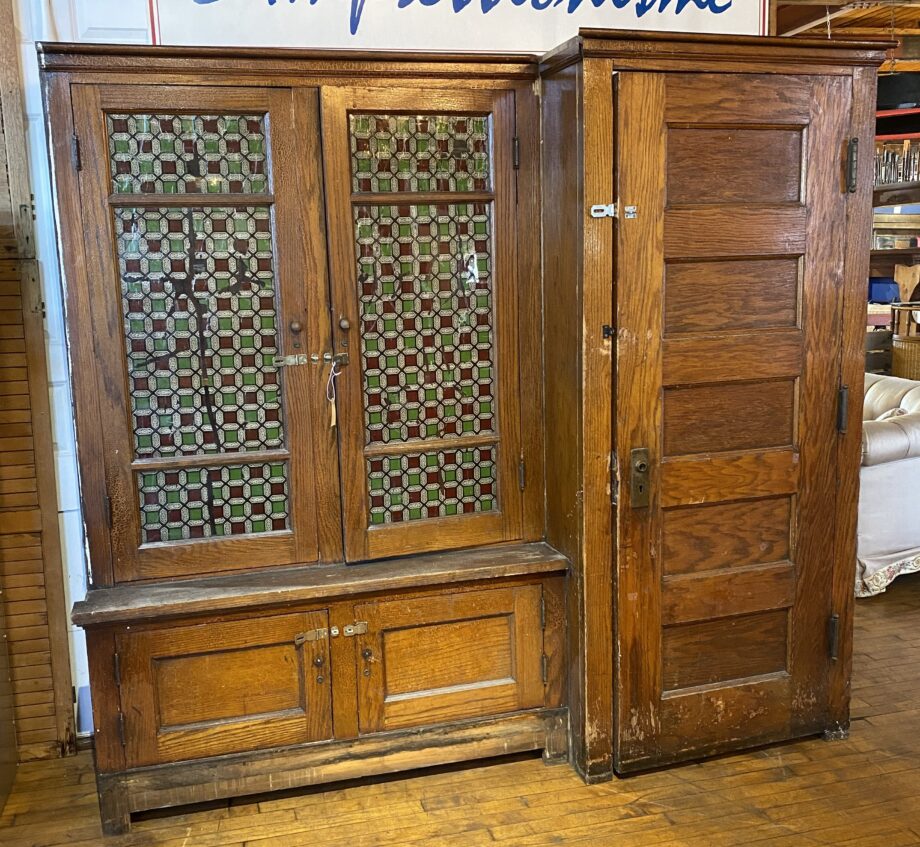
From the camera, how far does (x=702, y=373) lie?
9.43ft

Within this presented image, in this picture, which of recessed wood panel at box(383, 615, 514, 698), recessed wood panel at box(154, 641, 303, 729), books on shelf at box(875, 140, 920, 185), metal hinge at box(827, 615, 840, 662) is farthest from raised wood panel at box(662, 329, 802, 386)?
books on shelf at box(875, 140, 920, 185)

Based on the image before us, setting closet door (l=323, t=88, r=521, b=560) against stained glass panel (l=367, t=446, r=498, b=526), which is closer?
closet door (l=323, t=88, r=521, b=560)

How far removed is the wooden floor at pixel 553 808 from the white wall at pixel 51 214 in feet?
1.96

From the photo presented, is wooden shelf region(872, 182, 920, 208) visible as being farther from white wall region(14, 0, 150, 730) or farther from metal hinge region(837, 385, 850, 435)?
white wall region(14, 0, 150, 730)

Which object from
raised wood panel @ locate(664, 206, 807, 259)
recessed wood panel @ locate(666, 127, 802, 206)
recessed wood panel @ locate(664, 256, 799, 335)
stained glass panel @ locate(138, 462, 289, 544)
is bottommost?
stained glass panel @ locate(138, 462, 289, 544)

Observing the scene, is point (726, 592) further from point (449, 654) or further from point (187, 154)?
point (187, 154)

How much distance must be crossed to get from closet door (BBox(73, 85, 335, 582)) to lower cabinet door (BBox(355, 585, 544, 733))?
0.37m

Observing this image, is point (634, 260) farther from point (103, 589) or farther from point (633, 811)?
point (103, 589)

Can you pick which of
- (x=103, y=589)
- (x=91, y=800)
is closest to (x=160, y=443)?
(x=103, y=589)

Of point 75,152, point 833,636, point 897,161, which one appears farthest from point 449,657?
point 897,161

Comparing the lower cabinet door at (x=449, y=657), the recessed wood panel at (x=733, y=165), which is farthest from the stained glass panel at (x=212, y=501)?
the recessed wood panel at (x=733, y=165)

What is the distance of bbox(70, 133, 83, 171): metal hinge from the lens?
104 inches

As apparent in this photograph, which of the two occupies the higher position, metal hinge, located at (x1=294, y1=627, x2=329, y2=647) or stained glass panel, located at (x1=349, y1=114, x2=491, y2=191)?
stained glass panel, located at (x1=349, y1=114, x2=491, y2=191)

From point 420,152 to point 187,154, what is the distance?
2.25 ft
